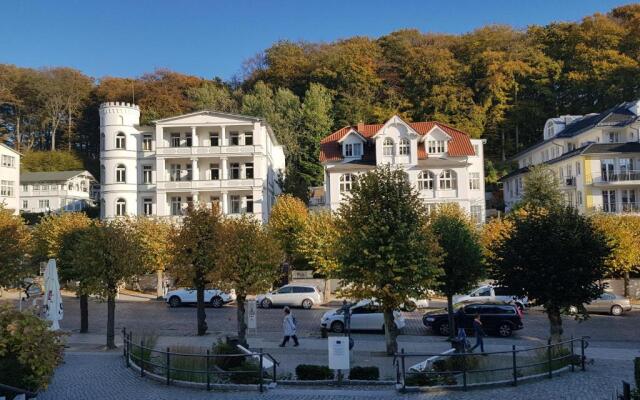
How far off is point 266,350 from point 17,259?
1534 cm

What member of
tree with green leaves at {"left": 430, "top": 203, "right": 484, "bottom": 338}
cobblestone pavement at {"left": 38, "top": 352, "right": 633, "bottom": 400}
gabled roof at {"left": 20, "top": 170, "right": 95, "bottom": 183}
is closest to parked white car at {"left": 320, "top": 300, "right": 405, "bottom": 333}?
tree with green leaves at {"left": 430, "top": 203, "right": 484, "bottom": 338}

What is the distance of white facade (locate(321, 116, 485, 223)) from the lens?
49.3m

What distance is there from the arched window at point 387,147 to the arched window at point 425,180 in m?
3.13

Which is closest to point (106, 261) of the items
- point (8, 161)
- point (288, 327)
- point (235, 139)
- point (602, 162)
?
point (288, 327)

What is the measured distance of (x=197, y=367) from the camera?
15922mm

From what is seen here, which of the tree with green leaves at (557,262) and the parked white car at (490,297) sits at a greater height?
the tree with green leaves at (557,262)

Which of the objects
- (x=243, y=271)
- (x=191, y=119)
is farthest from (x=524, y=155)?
(x=243, y=271)

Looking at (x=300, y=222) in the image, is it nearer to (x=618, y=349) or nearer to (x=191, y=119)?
(x=191, y=119)

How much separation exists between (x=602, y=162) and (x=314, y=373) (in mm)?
44233

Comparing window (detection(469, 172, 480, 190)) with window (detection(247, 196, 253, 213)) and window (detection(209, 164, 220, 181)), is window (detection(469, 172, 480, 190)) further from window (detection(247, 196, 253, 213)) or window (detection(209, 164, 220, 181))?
window (detection(209, 164, 220, 181))

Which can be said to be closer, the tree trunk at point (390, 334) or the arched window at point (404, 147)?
the tree trunk at point (390, 334)

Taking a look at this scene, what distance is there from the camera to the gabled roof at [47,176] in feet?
239

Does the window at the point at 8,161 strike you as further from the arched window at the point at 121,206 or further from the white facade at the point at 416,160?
the white facade at the point at 416,160

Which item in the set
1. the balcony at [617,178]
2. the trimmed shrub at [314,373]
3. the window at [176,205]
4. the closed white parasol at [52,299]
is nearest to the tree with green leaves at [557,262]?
the trimmed shrub at [314,373]
